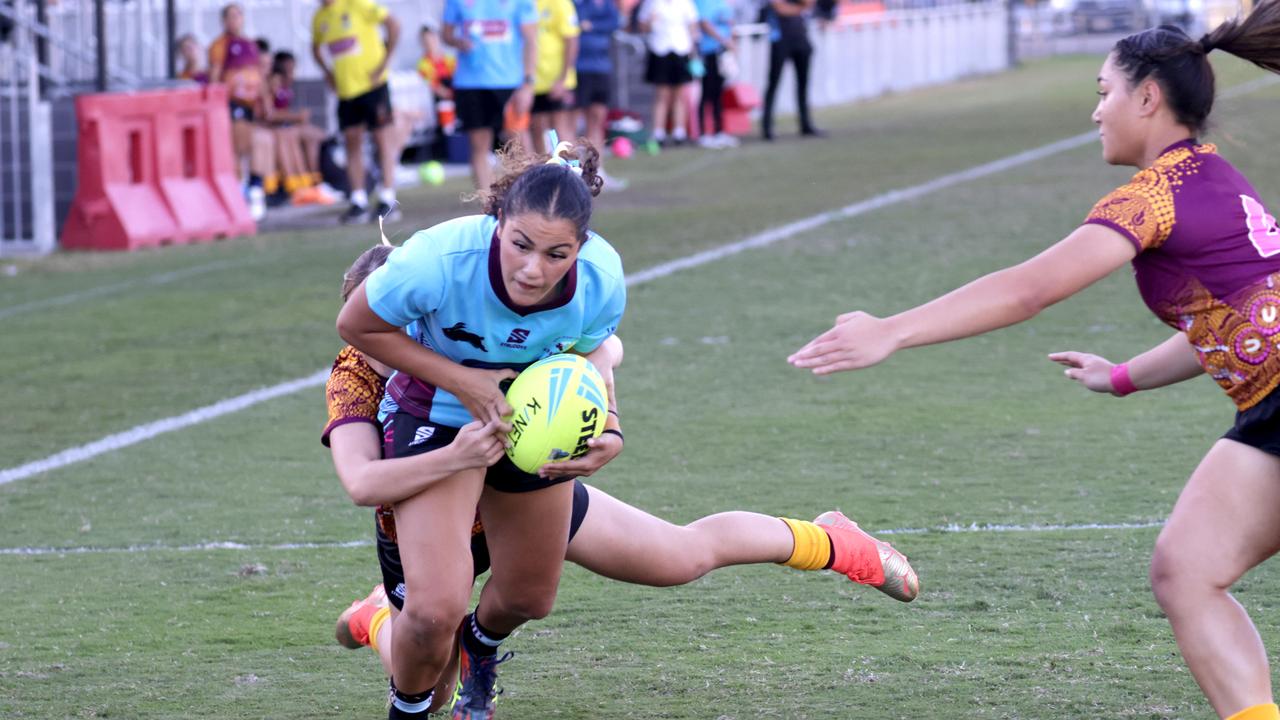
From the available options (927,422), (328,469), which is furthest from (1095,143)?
(328,469)

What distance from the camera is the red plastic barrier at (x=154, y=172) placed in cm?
1427

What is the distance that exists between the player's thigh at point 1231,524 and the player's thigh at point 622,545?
4.26 ft

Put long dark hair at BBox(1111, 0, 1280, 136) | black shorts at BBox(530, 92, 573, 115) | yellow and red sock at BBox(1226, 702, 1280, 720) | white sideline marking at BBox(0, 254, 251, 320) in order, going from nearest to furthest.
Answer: yellow and red sock at BBox(1226, 702, 1280, 720) → long dark hair at BBox(1111, 0, 1280, 136) → white sideline marking at BBox(0, 254, 251, 320) → black shorts at BBox(530, 92, 573, 115)

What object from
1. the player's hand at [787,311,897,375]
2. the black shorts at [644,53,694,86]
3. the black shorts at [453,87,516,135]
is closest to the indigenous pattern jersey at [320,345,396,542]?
the player's hand at [787,311,897,375]

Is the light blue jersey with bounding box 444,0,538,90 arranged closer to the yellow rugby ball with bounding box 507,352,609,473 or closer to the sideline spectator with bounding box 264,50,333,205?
the sideline spectator with bounding box 264,50,333,205

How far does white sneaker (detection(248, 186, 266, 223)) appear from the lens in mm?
16703

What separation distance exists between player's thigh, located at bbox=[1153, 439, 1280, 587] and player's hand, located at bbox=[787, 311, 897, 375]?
77 cm

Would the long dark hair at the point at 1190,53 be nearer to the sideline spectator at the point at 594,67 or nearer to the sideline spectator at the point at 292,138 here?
the sideline spectator at the point at 292,138

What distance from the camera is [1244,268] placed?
3.85 m

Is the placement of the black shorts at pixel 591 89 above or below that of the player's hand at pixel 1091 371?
above

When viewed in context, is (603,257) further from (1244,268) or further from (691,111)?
(691,111)

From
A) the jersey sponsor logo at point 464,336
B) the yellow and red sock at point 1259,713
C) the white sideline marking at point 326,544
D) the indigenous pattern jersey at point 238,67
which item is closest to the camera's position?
the yellow and red sock at point 1259,713

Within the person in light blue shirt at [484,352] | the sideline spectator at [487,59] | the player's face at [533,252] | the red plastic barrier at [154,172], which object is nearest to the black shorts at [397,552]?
the person in light blue shirt at [484,352]

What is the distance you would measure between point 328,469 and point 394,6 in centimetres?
1806
